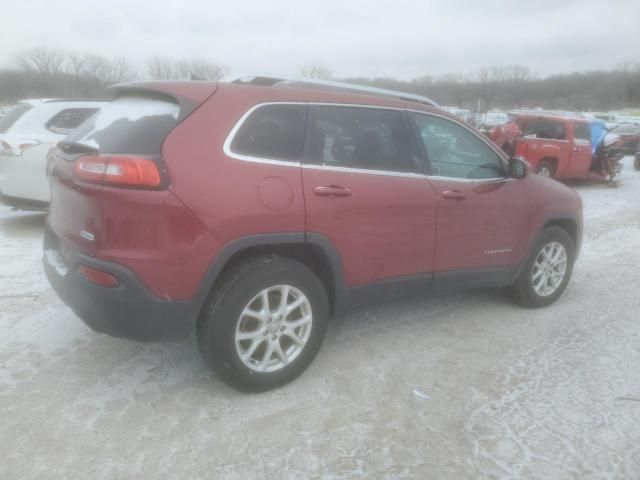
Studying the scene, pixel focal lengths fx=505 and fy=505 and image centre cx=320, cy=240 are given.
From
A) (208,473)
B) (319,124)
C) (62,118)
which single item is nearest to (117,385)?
(208,473)

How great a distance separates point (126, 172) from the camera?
2338 mm

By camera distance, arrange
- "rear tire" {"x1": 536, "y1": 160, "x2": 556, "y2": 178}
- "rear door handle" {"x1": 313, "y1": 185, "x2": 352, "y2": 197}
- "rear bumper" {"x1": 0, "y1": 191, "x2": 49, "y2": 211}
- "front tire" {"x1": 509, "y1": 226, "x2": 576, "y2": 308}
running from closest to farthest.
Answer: "rear door handle" {"x1": 313, "y1": 185, "x2": 352, "y2": 197}, "front tire" {"x1": 509, "y1": 226, "x2": 576, "y2": 308}, "rear bumper" {"x1": 0, "y1": 191, "x2": 49, "y2": 211}, "rear tire" {"x1": 536, "y1": 160, "x2": 556, "y2": 178}

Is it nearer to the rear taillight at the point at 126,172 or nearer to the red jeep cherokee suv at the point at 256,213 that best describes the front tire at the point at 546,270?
the red jeep cherokee suv at the point at 256,213

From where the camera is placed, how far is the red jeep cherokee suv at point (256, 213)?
2.39m

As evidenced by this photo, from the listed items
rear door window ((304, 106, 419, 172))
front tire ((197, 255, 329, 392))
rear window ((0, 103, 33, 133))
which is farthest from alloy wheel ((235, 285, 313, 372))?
rear window ((0, 103, 33, 133))

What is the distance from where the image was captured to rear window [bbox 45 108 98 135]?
20.6ft

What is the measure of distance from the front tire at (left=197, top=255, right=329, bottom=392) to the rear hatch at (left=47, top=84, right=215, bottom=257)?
65cm

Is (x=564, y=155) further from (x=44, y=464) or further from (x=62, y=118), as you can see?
(x=44, y=464)

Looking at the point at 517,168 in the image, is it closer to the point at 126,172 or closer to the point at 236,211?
the point at 236,211

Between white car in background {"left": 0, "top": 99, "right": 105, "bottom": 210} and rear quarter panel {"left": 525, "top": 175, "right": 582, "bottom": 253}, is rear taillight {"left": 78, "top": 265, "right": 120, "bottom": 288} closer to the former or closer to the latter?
rear quarter panel {"left": 525, "top": 175, "right": 582, "bottom": 253}

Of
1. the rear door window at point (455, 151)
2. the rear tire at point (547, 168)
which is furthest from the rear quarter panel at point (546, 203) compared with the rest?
the rear tire at point (547, 168)

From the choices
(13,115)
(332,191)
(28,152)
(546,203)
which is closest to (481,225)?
(546,203)

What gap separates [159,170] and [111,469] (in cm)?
136

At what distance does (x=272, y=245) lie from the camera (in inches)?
109
